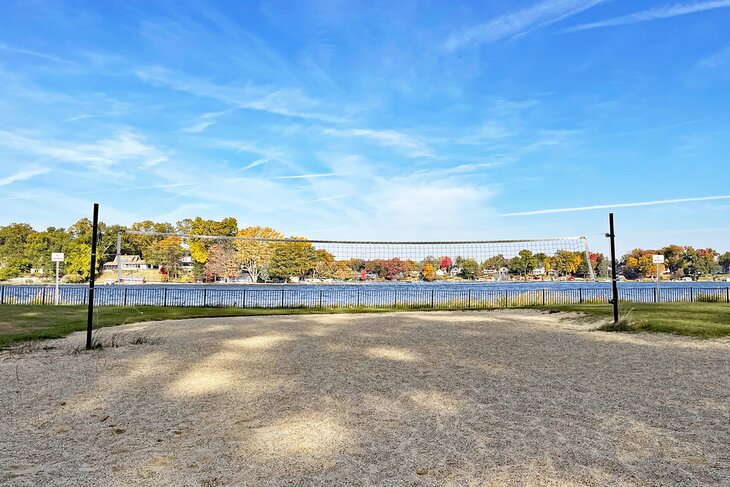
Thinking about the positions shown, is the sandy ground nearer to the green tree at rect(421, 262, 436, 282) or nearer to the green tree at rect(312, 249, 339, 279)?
the green tree at rect(312, 249, 339, 279)

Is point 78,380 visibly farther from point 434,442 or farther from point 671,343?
point 671,343

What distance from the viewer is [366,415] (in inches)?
195

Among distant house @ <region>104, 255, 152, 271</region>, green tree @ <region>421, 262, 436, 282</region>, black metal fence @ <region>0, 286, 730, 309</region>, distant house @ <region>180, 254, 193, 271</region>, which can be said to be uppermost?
distant house @ <region>180, 254, 193, 271</region>

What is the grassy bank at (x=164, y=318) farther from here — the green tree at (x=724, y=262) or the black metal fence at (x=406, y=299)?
the green tree at (x=724, y=262)

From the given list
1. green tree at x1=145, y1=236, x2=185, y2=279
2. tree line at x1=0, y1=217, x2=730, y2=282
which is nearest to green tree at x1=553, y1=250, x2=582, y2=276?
tree line at x1=0, y1=217, x2=730, y2=282

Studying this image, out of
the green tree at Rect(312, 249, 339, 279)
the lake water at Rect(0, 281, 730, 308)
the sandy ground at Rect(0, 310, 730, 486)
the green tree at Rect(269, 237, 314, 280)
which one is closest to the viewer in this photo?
the sandy ground at Rect(0, 310, 730, 486)

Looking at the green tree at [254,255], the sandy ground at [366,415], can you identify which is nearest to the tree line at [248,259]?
the green tree at [254,255]

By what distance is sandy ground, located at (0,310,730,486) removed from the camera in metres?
3.54

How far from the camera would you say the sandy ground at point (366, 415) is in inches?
139

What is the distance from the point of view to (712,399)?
561 centimetres

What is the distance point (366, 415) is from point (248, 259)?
2226 centimetres

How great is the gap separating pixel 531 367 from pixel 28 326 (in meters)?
13.5

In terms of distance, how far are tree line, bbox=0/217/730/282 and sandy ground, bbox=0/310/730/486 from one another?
5.53 m

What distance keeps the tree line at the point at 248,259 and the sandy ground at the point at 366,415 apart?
553 centimetres
